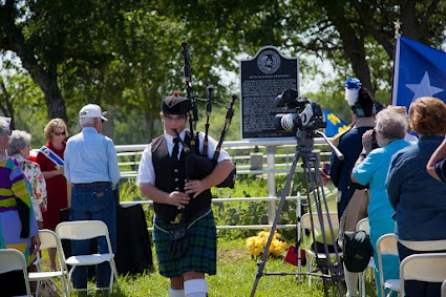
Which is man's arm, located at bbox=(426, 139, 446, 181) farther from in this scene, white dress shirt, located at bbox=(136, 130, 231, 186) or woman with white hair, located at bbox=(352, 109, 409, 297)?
white dress shirt, located at bbox=(136, 130, 231, 186)

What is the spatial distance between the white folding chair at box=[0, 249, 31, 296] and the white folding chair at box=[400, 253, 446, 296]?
2.66 metres

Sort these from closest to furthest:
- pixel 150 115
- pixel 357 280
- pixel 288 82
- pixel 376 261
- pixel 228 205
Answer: pixel 376 261, pixel 357 280, pixel 288 82, pixel 228 205, pixel 150 115

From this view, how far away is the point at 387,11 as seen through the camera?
21.1m

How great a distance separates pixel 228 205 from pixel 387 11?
999cm

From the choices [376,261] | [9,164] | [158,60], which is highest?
[158,60]

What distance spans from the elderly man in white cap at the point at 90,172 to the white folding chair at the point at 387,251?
3.38m

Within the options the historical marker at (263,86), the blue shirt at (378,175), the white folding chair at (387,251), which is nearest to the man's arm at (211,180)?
the blue shirt at (378,175)

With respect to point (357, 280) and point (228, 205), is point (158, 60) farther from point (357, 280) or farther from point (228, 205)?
point (357, 280)

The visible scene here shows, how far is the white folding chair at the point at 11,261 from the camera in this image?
5.95m

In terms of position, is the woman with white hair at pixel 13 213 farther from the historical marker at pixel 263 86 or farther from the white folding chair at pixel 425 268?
the historical marker at pixel 263 86

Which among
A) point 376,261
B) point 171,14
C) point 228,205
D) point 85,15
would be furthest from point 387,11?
point 376,261

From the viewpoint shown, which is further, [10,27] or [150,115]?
[150,115]

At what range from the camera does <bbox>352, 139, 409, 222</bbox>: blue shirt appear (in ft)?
20.1

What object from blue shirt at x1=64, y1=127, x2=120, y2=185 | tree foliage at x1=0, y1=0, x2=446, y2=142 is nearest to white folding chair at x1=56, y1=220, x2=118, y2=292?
blue shirt at x1=64, y1=127, x2=120, y2=185
